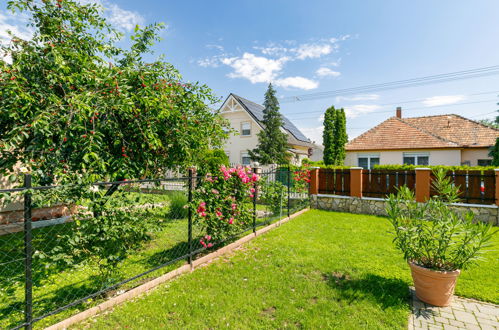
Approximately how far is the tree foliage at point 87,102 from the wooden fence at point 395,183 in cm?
626

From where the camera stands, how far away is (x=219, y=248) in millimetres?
4855

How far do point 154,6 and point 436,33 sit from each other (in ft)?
33.2

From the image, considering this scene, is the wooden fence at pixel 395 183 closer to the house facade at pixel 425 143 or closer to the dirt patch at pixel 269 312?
the dirt patch at pixel 269 312

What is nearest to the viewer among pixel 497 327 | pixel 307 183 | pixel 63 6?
pixel 497 327

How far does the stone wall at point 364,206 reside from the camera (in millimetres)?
7332

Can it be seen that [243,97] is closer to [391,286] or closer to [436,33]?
[436,33]

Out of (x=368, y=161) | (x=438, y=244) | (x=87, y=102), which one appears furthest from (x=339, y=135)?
(x=87, y=102)

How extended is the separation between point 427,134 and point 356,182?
11.1 m

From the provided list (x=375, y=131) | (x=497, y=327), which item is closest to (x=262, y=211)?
(x=497, y=327)

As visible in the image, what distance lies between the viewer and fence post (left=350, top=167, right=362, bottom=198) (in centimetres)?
892

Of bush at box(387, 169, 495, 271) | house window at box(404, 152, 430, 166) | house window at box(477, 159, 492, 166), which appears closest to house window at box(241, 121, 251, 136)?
house window at box(404, 152, 430, 166)

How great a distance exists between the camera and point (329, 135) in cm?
1548

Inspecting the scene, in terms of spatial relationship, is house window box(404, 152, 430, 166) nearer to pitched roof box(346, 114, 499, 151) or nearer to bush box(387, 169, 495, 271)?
pitched roof box(346, 114, 499, 151)

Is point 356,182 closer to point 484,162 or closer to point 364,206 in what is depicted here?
point 364,206
